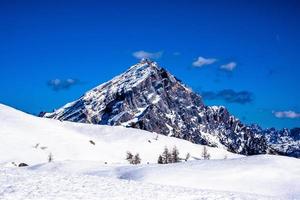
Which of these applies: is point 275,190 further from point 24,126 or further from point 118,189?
point 24,126

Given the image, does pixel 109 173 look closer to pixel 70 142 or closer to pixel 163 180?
pixel 163 180

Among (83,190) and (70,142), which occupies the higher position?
(70,142)

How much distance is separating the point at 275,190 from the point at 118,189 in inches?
934

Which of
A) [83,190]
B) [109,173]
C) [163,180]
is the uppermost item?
[109,173]

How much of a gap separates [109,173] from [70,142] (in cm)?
6414

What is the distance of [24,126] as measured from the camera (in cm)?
12000

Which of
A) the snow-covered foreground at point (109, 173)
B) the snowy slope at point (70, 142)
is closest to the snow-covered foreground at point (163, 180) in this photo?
the snow-covered foreground at point (109, 173)

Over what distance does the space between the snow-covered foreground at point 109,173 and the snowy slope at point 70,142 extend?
9.7 inches

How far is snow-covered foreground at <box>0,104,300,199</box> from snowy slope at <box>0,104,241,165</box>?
25cm

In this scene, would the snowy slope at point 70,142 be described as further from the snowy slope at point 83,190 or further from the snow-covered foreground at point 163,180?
the snowy slope at point 83,190

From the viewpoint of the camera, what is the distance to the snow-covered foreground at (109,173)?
29906 millimetres

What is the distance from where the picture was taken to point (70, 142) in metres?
118

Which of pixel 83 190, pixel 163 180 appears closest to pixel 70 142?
pixel 163 180

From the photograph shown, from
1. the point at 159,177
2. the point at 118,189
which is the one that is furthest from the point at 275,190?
Result: the point at 118,189
